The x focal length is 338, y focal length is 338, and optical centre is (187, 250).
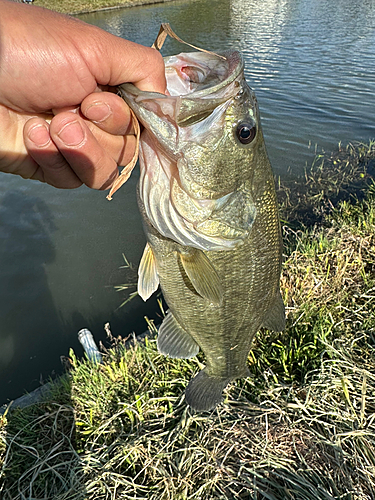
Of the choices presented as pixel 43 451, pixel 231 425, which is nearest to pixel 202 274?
pixel 231 425

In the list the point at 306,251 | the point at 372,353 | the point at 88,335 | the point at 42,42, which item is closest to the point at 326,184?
the point at 306,251

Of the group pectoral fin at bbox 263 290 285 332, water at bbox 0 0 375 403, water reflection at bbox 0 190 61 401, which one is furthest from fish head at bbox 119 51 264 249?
water reflection at bbox 0 190 61 401

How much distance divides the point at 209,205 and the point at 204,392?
4.33 feet

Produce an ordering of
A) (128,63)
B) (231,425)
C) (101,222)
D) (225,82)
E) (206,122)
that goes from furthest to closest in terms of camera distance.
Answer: (101,222), (231,425), (128,63), (206,122), (225,82)

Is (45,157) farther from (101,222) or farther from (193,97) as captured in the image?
(101,222)

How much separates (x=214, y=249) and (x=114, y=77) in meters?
0.93

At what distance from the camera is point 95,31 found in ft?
4.83

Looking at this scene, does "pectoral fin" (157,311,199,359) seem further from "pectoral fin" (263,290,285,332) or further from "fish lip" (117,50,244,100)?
"fish lip" (117,50,244,100)

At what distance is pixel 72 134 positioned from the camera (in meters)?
1.71

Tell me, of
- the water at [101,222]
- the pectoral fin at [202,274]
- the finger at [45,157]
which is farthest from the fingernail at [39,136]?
the water at [101,222]

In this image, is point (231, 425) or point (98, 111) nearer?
point (98, 111)

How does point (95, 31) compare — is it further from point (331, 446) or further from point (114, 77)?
point (331, 446)

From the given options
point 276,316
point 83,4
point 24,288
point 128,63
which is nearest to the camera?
point 128,63

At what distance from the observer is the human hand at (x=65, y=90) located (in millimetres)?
1424
